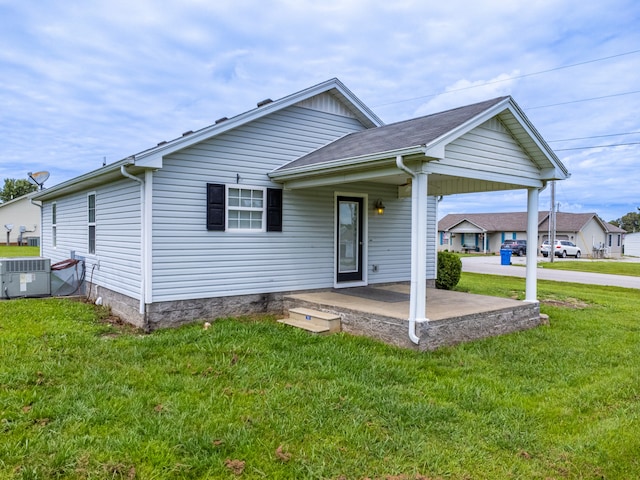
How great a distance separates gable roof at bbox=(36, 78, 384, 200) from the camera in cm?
625

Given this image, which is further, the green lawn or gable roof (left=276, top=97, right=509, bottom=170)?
gable roof (left=276, top=97, right=509, bottom=170)

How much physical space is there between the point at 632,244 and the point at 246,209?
52440mm

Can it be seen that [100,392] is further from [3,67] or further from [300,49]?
[3,67]

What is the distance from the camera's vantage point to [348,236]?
8.81m

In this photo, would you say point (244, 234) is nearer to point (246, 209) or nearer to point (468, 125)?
point (246, 209)

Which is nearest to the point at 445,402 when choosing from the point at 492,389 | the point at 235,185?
the point at 492,389

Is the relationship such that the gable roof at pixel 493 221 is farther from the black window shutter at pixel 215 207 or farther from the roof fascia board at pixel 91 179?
the roof fascia board at pixel 91 179

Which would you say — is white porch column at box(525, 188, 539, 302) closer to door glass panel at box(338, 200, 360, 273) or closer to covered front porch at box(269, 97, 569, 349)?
covered front porch at box(269, 97, 569, 349)

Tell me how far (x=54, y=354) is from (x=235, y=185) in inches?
146

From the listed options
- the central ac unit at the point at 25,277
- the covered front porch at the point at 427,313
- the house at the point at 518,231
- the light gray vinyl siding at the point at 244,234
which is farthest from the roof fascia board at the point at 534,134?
the house at the point at 518,231

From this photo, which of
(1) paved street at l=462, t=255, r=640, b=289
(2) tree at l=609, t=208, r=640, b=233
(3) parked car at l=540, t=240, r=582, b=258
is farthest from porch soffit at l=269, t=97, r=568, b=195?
(2) tree at l=609, t=208, r=640, b=233

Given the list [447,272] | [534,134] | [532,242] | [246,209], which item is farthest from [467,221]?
[246,209]

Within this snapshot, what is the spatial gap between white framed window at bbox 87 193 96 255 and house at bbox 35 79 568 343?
0.04 m

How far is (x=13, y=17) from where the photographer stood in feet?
29.0
